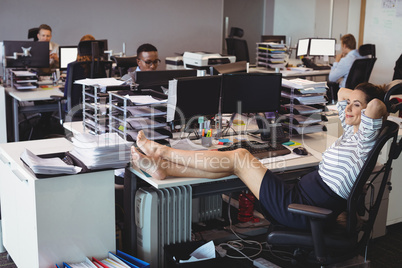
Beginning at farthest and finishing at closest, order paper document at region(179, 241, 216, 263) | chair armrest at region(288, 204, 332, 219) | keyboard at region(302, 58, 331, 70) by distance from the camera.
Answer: keyboard at region(302, 58, 331, 70) < paper document at region(179, 241, 216, 263) < chair armrest at region(288, 204, 332, 219)

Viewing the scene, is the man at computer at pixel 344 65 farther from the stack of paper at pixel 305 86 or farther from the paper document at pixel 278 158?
the paper document at pixel 278 158

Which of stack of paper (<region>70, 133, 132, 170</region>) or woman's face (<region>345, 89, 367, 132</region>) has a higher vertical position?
woman's face (<region>345, 89, 367, 132</region>)

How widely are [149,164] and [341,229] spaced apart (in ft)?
3.35

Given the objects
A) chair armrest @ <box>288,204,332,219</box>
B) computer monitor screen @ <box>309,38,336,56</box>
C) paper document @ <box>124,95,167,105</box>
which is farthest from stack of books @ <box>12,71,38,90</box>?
computer monitor screen @ <box>309,38,336,56</box>

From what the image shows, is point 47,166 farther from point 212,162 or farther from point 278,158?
point 278,158

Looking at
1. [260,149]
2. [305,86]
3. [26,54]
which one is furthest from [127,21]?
[260,149]

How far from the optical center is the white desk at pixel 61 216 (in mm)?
2406

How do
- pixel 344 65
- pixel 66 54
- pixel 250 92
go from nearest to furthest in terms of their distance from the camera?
1. pixel 250 92
2. pixel 66 54
3. pixel 344 65

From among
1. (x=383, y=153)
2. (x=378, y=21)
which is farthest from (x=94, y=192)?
(x=378, y=21)

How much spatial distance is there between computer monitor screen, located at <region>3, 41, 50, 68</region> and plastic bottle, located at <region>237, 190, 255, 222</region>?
3194 mm

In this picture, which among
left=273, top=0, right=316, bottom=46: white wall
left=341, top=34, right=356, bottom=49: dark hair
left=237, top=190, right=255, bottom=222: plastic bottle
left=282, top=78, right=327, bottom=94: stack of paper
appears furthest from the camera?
left=273, top=0, right=316, bottom=46: white wall

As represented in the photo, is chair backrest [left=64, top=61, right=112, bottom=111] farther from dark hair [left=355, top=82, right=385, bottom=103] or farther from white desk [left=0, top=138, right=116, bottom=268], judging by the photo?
dark hair [left=355, top=82, right=385, bottom=103]

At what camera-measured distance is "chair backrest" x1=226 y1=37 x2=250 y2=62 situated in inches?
281

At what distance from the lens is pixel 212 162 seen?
103 inches
